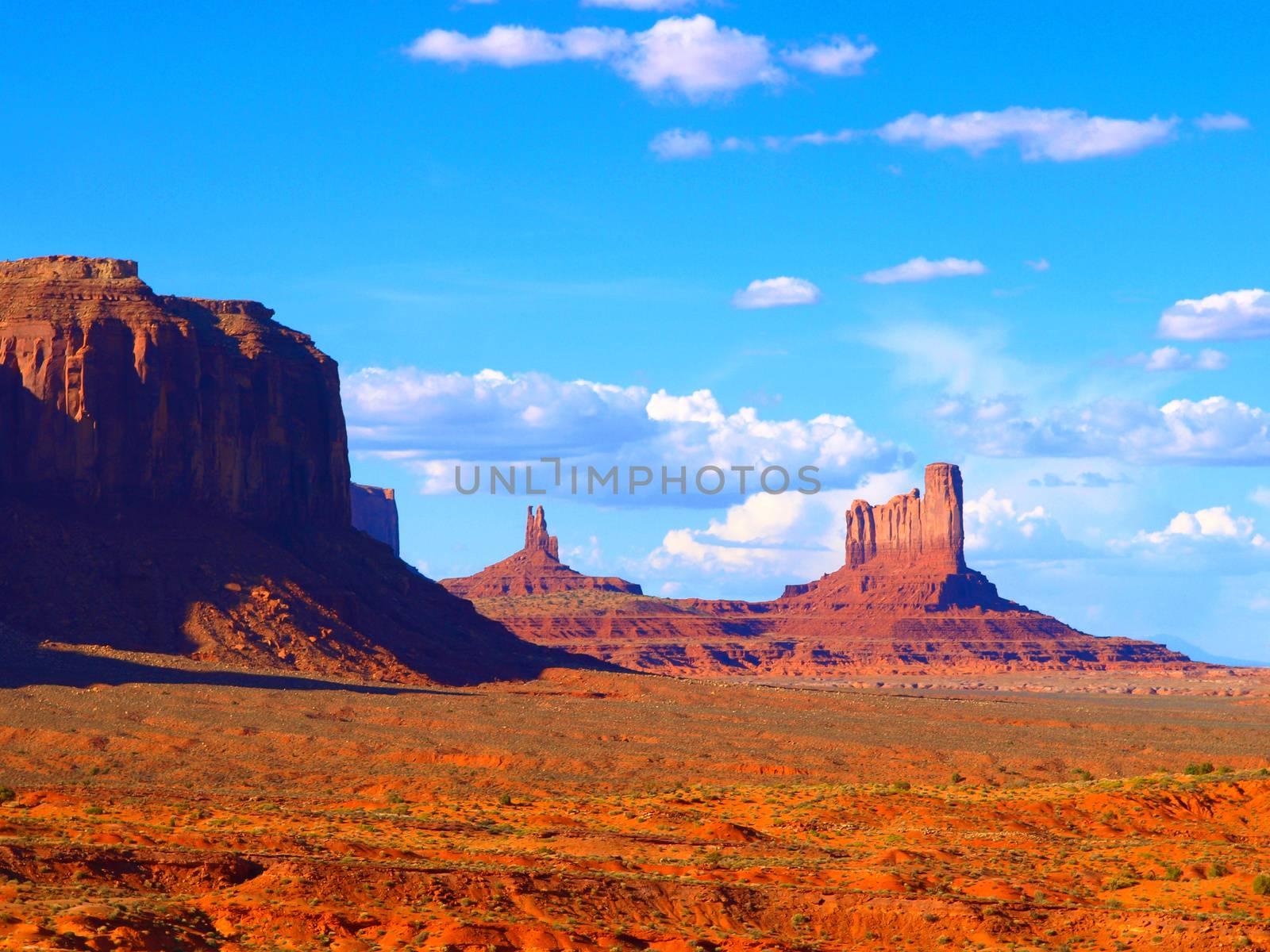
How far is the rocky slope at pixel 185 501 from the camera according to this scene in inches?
3752

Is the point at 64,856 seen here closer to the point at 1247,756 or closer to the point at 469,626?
the point at 1247,756

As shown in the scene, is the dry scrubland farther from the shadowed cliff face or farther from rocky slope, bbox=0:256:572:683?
the shadowed cliff face

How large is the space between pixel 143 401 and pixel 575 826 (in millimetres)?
67912

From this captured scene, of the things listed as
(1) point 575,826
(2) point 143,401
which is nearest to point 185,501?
(2) point 143,401

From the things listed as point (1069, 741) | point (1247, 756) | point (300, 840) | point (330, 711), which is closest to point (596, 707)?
point (330, 711)

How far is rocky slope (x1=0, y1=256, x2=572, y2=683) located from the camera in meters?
95.3

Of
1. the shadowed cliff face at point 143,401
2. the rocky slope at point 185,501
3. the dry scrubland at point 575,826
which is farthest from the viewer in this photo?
the shadowed cliff face at point 143,401

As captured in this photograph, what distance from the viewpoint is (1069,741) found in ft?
269

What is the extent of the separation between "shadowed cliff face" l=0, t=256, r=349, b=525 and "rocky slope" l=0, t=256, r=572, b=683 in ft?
0.38

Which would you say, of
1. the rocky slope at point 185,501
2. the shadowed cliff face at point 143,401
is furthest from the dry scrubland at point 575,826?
the shadowed cliff face at point 143,401

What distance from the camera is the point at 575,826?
45156mm

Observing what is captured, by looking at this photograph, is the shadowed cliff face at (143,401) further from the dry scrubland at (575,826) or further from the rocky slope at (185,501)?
the dry scrubland at (575,826)

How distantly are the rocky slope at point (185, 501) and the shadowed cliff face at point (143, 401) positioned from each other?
12 cm

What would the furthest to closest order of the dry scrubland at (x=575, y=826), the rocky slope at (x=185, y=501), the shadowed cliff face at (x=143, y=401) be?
the shadowed cliff face at (x=143, y=401) < the rocky slope at (x=185, y=501) < the dry scrubland at (x=575, y=826)
